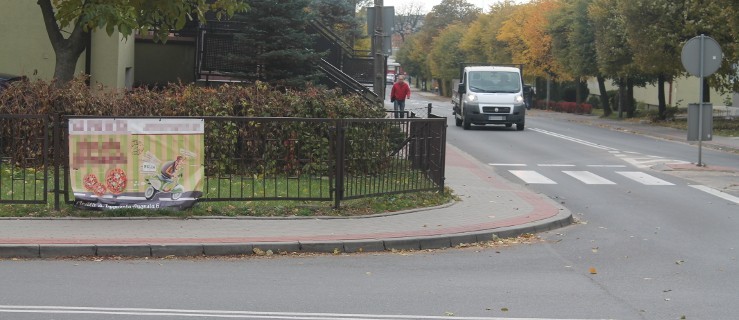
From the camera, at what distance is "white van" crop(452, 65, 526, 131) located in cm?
3619

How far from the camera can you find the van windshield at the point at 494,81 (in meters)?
37.0

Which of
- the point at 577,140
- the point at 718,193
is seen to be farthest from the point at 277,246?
the point at 577,140

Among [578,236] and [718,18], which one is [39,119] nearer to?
[578,236]

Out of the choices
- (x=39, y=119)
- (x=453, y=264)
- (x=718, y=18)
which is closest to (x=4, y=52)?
(x=39, y=119)

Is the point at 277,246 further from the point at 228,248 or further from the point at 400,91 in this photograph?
the point at 400,91

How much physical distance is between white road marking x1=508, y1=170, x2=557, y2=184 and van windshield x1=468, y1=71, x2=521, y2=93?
1632 cm

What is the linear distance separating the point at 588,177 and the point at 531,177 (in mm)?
1121

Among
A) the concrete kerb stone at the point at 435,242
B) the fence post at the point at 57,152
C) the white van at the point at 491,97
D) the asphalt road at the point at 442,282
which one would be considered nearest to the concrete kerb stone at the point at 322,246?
the asphalt road at the point at 442,282

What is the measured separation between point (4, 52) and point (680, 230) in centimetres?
1723

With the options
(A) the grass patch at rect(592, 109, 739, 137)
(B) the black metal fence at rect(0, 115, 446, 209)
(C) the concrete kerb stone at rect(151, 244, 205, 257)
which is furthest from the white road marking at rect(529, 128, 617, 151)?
(C) the concrete kerb stone at rect(151, 244, 205, 257)

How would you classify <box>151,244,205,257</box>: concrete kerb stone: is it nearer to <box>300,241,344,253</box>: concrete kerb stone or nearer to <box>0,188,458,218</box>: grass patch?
<box>300,241,344,253</box>: concrete kerb stone

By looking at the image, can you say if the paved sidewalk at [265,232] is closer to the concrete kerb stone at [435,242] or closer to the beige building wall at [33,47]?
the concrete kerb stone at [435,242]

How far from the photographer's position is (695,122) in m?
21.2

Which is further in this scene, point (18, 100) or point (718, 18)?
point (718, 18)
